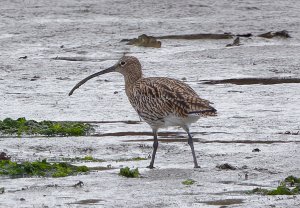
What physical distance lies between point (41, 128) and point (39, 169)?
2.54 metres

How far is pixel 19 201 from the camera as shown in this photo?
8.91 metres

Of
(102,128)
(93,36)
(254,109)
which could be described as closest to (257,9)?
(93,36)

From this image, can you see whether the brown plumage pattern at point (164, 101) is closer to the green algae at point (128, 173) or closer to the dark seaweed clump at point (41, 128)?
the green algae at point (128, 173)

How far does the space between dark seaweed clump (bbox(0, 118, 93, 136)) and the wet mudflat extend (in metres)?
0.27

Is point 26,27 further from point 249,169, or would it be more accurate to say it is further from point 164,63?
point 249,169

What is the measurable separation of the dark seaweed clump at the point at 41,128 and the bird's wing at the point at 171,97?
4.98 feet

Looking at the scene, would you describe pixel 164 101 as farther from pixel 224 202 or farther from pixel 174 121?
pixel 224 202

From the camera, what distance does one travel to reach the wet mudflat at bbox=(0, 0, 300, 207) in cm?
949

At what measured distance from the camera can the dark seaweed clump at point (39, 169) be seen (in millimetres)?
10133

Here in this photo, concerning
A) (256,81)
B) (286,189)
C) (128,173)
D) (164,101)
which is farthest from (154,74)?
(286,189)

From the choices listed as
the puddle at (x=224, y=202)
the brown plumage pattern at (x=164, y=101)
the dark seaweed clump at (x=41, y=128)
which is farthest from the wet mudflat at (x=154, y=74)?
the brown plumage pattern at (x=164, y=101)

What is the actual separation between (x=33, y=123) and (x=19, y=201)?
159 inches

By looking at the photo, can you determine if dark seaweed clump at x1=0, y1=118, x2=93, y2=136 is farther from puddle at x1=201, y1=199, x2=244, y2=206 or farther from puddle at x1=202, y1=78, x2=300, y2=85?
puddle at x1=201, y1=199, x2=244, y2=206

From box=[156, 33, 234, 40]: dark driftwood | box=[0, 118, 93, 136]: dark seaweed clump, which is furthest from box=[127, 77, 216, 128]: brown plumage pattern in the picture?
box=[156, 33, 234, 40]: dark driftwood
